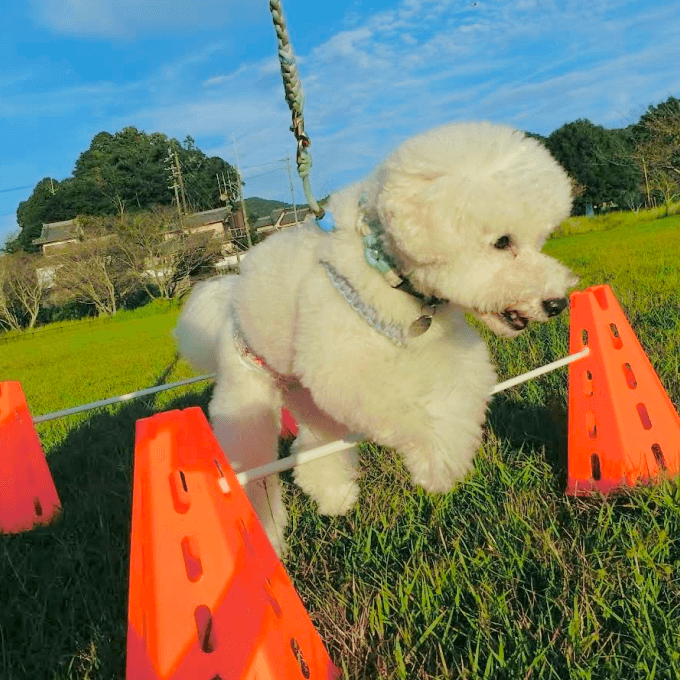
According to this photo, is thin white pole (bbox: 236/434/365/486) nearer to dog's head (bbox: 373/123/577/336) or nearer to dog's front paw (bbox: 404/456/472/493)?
dog's front paw (bbox: 404/456/472/493)

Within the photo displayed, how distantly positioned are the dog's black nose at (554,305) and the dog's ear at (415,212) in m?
0.35

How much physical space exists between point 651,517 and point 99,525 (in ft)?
7.66

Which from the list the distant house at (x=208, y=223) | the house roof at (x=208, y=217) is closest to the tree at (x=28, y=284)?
the distant house at (x=208, y=223)

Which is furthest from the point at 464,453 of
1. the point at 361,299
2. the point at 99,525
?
the point at 99,525

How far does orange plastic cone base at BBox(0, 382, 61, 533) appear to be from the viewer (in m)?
3.16

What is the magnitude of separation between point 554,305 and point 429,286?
38 centimetres

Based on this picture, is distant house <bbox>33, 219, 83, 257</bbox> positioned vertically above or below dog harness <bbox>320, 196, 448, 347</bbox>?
above

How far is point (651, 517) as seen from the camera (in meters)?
2.06

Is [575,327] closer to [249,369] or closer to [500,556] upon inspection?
[500,556]

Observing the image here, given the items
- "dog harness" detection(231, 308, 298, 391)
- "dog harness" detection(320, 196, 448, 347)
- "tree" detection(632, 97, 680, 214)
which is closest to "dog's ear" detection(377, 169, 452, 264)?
"dog harness" detection(320, 196, 448, 347)

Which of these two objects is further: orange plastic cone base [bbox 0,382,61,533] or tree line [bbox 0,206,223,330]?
tree line [bbox 0,206,223,330]

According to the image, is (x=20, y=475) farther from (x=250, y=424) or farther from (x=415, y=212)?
(x=415, y=212)

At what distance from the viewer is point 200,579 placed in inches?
52.8

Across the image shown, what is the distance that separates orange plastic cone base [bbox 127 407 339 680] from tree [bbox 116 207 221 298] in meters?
32.3
